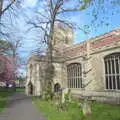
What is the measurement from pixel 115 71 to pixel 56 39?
31.7 feet

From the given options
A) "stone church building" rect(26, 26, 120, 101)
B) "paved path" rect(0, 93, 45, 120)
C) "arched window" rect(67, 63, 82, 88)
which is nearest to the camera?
"paved path" rect(0, 93, 45, 120)

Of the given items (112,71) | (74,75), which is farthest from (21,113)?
(74,75)

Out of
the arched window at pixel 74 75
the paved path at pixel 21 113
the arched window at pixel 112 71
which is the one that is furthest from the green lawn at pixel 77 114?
the arched window at pixel 74 75

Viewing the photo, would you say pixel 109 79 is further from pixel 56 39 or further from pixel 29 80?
pixel 29 80

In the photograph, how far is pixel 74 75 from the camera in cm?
3953

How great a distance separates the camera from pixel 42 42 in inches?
1307

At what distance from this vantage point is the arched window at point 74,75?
125 feet

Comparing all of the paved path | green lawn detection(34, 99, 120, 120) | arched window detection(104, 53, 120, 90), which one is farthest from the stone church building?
the paved path

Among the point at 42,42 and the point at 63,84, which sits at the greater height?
the point at 42,42

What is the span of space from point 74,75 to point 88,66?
5250mm

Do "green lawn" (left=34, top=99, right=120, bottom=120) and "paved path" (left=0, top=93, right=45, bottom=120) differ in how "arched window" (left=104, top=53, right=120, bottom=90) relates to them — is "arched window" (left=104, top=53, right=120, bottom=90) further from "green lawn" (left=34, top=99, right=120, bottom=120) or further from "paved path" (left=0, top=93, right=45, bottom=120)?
"paved path" (left=0, top=93, right=45, bottom=120)

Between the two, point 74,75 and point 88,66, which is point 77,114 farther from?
point 74,75

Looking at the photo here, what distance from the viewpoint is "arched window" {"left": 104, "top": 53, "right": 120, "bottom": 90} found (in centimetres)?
2936

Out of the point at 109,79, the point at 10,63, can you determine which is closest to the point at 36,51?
the point at 109,79
